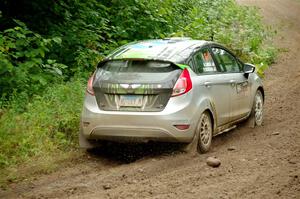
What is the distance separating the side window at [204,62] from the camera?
8.49 meters

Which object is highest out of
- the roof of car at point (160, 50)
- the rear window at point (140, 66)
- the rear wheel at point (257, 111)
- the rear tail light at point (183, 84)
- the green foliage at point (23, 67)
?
the roof of car at point (160, 50)

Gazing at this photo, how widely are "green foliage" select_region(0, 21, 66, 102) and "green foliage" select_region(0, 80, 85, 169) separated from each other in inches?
16.7

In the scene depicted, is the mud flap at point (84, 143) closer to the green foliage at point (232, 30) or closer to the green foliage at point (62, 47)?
the green foliage at point (62, 47)

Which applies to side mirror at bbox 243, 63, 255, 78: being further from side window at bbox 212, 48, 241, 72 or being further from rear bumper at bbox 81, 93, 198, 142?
rear bumper at bbox 81, 93, 198, 142

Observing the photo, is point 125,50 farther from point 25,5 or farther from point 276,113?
point 25,5

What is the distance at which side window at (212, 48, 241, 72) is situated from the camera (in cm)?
928

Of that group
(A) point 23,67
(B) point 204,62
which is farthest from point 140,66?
(A) point 23,67

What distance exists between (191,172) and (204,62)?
2.23 meters

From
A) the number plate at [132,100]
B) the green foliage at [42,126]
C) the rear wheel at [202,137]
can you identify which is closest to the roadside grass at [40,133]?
the green foliage at [42,126]

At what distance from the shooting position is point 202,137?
828cm

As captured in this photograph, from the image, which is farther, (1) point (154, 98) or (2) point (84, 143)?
(2) point (84, 143)

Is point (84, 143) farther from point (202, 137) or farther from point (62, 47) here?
point (62, 47)

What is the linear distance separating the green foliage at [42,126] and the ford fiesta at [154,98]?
650 millimetres

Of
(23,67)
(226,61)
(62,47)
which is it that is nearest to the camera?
(226,61)
